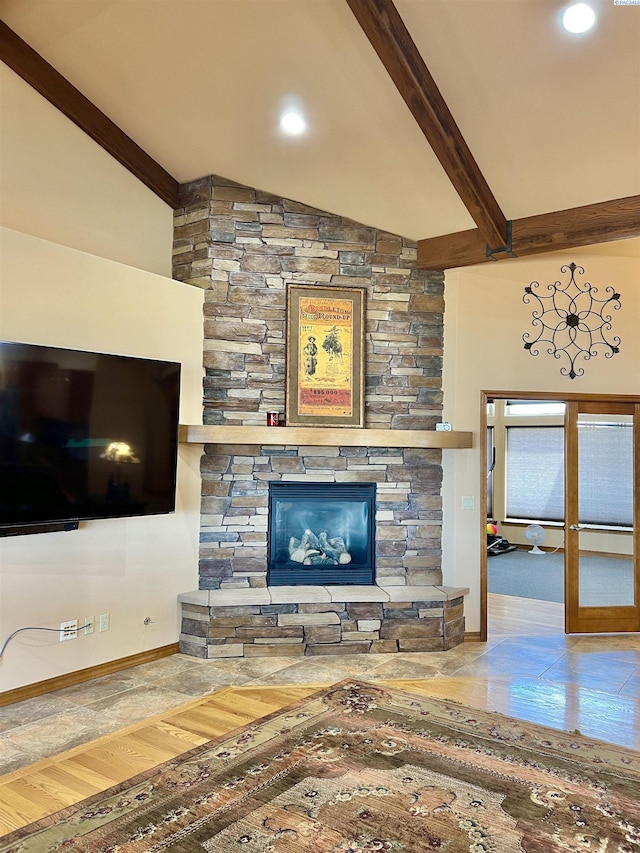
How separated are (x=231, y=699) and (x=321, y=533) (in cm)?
170

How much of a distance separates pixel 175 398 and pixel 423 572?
2437 millimetres

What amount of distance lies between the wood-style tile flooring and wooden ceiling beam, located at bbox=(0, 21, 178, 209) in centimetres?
364

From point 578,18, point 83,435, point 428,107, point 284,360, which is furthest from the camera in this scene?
point 284,360

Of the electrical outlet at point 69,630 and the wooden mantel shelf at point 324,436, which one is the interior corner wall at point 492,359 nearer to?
the wooden mantel shelf at point 324,436

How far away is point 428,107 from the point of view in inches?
147

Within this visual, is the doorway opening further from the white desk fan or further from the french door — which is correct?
the white desk fan

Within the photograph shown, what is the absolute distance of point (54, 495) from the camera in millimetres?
3736

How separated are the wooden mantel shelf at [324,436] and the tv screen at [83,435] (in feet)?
0.93

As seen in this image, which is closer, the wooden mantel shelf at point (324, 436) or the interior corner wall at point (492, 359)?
the wooden mantel shelf at point (324, 436)

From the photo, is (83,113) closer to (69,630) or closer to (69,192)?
(69,192)


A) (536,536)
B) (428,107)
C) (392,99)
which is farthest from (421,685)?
(536,536)

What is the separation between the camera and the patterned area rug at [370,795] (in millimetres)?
2482

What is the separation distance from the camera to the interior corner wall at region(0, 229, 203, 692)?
3.79 metres

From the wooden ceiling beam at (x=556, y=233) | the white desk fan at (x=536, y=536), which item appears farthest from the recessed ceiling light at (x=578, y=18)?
the white desk fan at (x=536, y=536)
